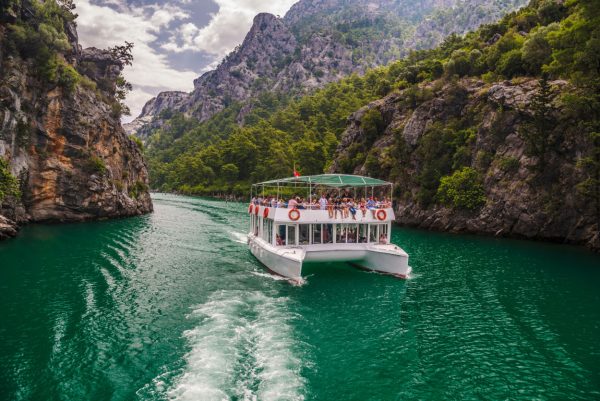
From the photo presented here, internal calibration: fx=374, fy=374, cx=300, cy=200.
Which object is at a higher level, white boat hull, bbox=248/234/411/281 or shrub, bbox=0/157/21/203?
shrub, bbox=0/157/21/203

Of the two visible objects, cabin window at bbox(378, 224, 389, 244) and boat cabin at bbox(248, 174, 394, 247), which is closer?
boat cabin at bbox(248, 174, 394, 247)

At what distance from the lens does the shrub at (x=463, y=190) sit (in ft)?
153

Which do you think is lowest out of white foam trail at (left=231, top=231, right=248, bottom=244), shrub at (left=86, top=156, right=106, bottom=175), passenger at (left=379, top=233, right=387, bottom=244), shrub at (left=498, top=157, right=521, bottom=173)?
white foam trail at (left=231, top=231, right=248, bottom=244)

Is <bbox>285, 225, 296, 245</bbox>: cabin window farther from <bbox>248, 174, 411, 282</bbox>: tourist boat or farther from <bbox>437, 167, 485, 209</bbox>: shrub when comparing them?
<bbox>437, 167, 485, 209</bbox>: shrub

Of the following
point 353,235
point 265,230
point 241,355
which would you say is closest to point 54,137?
point 265,230

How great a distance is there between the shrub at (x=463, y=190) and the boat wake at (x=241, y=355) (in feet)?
118

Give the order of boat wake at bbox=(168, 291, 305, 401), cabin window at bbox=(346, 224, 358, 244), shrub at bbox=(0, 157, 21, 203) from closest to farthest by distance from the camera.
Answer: boat wake at bbox=(168, 291, 305, 401), cabin window at bbox=(346, 224, 358, 244), shrub at bbox=(0, 157, 21, 203)

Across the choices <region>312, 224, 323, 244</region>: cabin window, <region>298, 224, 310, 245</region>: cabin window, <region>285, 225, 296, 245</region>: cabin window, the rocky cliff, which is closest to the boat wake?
<region>285, 225, 296, 245</region>: cabin window

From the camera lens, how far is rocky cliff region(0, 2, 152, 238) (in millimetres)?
40531

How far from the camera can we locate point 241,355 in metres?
13.5

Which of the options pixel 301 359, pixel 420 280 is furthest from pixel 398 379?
pixel 420 280

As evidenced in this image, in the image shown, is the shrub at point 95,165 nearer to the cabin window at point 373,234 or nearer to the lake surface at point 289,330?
the lake surface at point 289,330

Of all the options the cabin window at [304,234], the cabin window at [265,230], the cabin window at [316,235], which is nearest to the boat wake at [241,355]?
the cabin window at [304,234]

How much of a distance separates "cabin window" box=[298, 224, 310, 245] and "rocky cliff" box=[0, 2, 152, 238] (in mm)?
28721
